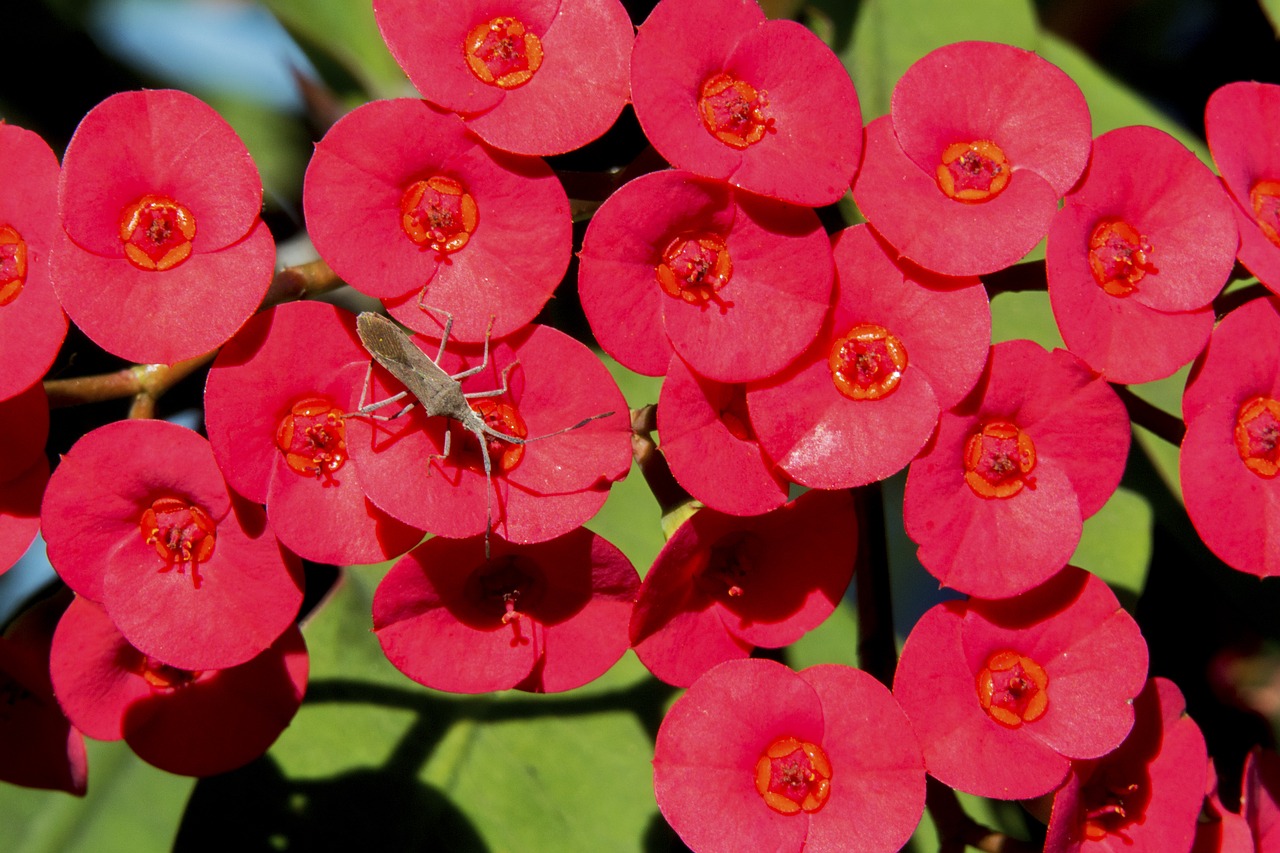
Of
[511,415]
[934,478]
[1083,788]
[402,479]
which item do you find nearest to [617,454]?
[511,415]

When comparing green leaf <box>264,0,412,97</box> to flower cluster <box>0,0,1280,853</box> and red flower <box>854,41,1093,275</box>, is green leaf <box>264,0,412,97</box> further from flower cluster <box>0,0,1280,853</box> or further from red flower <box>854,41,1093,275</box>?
red flower <box>854,41,1093,275</box>

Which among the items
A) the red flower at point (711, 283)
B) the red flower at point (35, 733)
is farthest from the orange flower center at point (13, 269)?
the red flower at point (711, 283)

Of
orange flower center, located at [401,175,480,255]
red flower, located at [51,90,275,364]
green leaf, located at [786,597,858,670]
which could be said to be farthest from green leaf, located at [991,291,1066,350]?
red flower, located at [51,90,275,364]

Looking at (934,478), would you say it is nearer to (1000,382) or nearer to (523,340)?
(1000,382)

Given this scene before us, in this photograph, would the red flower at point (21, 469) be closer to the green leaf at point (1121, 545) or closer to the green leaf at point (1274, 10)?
the green leaf at point (1121, 545)

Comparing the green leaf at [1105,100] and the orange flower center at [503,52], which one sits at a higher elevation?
the orange flower center at [503,52]
